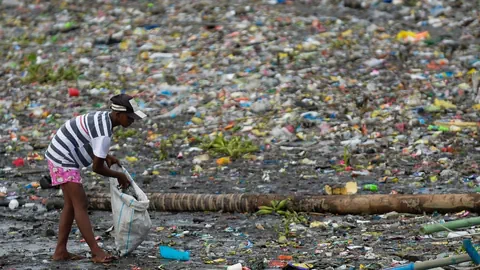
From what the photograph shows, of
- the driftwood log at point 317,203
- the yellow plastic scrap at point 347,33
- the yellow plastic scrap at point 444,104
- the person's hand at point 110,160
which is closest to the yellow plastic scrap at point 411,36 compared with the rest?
the yellow plastic scrap at point 347,33

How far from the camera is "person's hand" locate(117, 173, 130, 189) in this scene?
5.78m

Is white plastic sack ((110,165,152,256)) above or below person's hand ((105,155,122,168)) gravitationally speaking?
below

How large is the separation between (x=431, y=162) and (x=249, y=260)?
2996 mm

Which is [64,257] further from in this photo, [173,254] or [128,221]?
[173,254]

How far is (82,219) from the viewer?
5695 mm

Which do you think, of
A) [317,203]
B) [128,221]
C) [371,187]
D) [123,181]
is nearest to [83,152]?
[123,181]

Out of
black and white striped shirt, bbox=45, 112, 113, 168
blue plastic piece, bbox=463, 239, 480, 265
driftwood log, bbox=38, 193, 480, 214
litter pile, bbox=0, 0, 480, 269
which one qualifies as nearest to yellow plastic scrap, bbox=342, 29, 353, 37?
litter pile, bbox=0, 0, 480, 269

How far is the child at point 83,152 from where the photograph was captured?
5.52 meters

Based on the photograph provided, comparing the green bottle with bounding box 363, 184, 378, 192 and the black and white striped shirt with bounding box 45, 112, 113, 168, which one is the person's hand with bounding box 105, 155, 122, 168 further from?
the green bottle with bounding box 363, 184, 378, 192

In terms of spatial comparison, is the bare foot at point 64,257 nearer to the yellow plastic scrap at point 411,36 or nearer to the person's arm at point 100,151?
the person's arm at point 100,151

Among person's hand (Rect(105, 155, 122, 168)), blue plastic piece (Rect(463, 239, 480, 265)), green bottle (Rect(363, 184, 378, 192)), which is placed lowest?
green bottle (Rect(363, 184, 378, 192))

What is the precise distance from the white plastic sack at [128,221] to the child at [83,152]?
10 cm

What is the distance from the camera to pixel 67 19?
530 inches

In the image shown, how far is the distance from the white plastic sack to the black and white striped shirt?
12.4 inches
